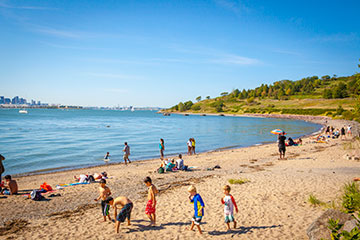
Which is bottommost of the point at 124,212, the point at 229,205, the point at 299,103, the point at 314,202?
the point at 314,202

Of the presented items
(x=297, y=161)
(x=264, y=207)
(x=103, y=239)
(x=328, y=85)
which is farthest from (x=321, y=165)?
(x=328, y=85)

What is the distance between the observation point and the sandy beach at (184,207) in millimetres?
6990

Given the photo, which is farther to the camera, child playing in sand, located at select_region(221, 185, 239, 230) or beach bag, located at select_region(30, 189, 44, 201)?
beach bag, located at select_region(30, 189, 44, 201)

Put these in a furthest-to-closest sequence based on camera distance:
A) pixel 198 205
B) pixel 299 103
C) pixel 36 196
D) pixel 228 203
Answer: pixel 299 103
pixel 36 196
pixel 228 203
pixel 198 205

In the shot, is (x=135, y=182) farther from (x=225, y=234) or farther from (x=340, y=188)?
(x=340, y=188)

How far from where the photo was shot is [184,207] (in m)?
9.07

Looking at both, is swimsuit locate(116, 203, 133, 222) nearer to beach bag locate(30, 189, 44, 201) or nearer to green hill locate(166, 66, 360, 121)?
beach bag locate(30, 189, 44, 201)

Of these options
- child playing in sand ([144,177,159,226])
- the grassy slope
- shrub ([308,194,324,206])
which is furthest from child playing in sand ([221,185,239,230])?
the grassy slope

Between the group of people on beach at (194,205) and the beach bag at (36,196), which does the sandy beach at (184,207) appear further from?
the group of people on beach at (194,205)

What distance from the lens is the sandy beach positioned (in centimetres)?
699

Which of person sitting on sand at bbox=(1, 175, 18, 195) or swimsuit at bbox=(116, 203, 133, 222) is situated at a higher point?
swimsuit at bbox=(116, 203, 133, 222)

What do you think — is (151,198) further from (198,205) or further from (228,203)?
(228,203)

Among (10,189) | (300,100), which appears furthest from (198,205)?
(300,100)

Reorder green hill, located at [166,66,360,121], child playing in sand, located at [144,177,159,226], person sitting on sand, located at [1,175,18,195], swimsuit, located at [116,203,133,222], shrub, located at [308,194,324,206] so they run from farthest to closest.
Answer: green hill, located at [166,66,360,121]
person sitting on sand, located at [1,175,18,195]
shrub, located at [308,194,324,206]
child playing in sand, located at [144,177,159,226]
swimsuit, located at [116,203,133,222]
